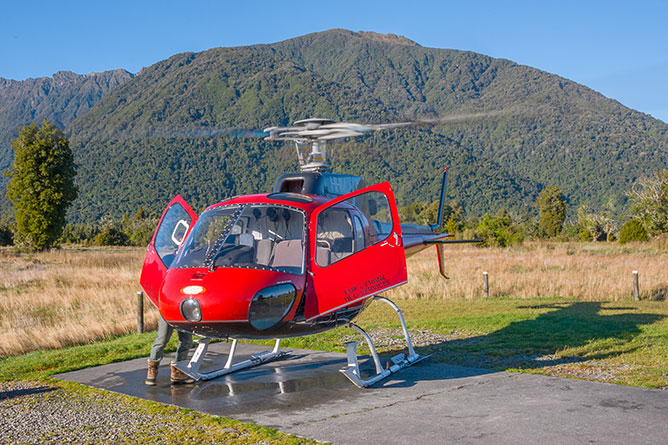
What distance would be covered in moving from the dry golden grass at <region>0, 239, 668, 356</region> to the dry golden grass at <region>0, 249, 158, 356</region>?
0.06 ft

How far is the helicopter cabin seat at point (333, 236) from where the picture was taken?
7609mm

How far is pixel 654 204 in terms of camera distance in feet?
120

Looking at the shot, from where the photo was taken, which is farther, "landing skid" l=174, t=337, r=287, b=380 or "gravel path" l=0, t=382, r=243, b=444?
"landing skid" l=174, t=337, r=287, b=380

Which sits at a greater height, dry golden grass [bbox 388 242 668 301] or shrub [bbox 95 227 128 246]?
shrub [bbox 95 227 128 246]

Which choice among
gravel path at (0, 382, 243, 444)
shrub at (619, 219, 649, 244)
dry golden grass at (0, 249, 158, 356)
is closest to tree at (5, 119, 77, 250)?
dry golden grass at (0, 249, 158, 356)

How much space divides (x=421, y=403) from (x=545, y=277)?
644 inches

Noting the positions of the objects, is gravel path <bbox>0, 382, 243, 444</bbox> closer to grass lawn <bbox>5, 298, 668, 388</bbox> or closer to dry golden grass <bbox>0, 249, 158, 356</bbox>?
grass lawn <bbox>5, 298, 668, 388</bbox>

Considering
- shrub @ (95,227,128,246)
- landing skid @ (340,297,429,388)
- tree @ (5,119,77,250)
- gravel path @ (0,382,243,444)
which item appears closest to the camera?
gravel path @ (0,382,243,444)

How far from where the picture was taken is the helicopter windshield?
693 centimetres

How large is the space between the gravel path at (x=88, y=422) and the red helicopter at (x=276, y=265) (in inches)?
42.4

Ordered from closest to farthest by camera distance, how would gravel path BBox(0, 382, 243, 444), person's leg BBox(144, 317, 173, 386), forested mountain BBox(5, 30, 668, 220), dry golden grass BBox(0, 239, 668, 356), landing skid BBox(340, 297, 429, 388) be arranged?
gravel path BBox(0, 382, 243, 444) → landing skid BBox(340, 297, 429, 388) → person's leg BBox(144, 317, 173, 386) → dry golden grass BBox(0, 239, 668, 356) → forested mountain BBox(5, 30, 668, 220)

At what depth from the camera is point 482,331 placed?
1203cm

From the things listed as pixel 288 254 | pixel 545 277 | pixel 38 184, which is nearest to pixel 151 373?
pixel 288 254

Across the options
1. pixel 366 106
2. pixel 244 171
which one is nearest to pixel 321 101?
pixel 366 106
